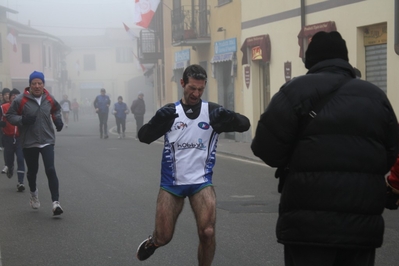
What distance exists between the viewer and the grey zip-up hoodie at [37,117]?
9.40m

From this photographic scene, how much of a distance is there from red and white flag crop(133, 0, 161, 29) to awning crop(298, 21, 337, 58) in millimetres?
16711

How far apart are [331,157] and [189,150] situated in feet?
7.00

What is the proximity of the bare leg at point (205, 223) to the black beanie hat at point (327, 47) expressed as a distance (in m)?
1.94

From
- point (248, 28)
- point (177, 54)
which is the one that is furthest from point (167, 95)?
point (248, 28)

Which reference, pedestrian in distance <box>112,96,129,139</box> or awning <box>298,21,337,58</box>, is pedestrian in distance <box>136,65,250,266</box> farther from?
pedestrian in distance <box>112,96,129,139</box>

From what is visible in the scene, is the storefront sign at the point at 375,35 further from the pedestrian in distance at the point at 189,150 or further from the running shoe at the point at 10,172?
the pedestrian in distance at the point at 189,150

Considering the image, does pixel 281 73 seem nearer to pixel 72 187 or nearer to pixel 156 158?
pixel 156 158

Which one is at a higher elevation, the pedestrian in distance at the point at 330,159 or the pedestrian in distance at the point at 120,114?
the pedestrian in distance at the point at 330,159

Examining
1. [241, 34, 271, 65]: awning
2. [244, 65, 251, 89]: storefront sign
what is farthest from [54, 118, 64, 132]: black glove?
[244, 65, 251, 89]: storefront sign

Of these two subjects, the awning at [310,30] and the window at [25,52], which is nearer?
the awning at [310,30]

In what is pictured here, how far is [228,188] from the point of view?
12.5m

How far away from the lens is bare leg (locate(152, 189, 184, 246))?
5.66 m

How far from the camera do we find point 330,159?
3764 millimetres

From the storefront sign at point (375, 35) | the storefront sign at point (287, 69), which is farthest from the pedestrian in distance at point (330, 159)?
the storefront sign at point (287, 69)
